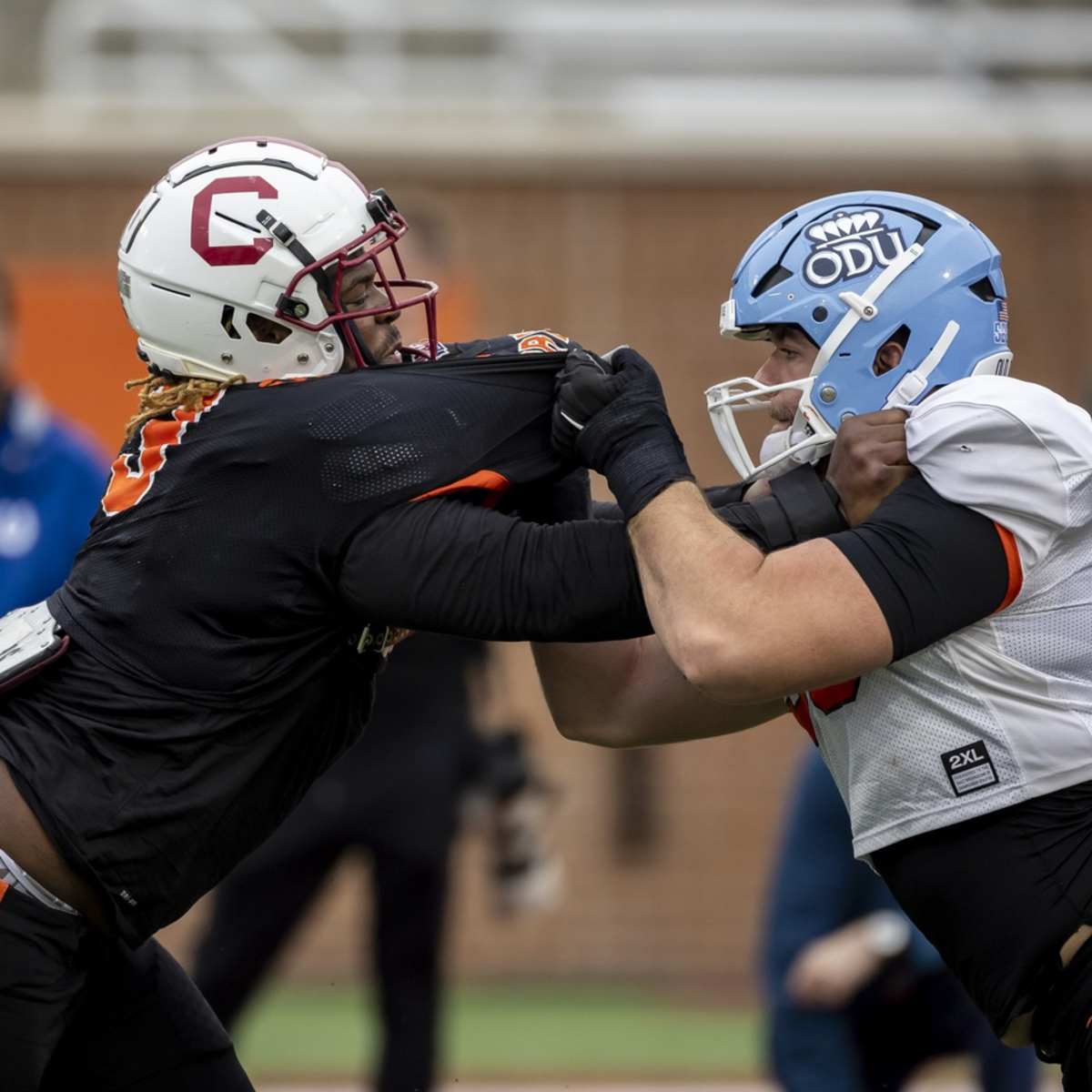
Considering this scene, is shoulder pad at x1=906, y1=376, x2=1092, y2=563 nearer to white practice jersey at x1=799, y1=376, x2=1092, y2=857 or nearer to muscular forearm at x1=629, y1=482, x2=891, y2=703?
white practice jersey at x1=799, y1=376, x2=1092, y2=857

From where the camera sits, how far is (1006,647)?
2.62 meters

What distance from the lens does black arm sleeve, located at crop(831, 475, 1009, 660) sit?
2525 millimetres

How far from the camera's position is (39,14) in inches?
484

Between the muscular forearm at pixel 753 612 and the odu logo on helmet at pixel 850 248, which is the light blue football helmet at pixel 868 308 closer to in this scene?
the odu logo on helmet at pixel 850 248

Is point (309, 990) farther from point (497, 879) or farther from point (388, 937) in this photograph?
point (388, 937)

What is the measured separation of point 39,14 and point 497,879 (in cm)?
850

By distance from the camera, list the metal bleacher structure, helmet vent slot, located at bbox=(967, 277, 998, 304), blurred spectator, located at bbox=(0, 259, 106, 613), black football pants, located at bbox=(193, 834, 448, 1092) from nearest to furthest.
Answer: helmet vent slot, located at bbox=(967, 277, 998, 304) < black football pants, located at bbox=(193, 834, 448, 1092) < blurred spectator, located at bbox=(0, 259, 106, 613) < the metal bleacher structure

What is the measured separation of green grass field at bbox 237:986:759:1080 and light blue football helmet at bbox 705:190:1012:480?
3992 millimetres

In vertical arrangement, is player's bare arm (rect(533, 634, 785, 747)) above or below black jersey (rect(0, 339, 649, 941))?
below

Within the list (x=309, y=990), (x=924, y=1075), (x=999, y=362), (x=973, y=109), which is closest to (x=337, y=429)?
(x=999, y=362)

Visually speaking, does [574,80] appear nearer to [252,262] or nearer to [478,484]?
[252,262]

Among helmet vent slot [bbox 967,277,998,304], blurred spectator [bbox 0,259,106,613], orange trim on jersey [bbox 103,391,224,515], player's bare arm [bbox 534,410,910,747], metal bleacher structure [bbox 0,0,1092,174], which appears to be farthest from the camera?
metal bleacher structure [bbox 0,0,1092,174]

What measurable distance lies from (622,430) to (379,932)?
8.57 feet

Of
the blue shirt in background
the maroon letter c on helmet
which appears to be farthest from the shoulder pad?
the blue shirt in background
